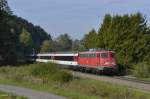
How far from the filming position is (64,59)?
7350cm

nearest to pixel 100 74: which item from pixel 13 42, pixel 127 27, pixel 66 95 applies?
pixel 127 27

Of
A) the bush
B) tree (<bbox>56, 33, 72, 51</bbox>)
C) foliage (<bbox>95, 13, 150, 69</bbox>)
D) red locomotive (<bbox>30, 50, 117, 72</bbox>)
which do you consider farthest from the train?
tree (<bbox>56, 33, 72, 51</bbox>)

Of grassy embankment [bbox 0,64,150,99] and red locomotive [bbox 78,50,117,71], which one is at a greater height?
red locomotive [bbox 78,50,117,71]

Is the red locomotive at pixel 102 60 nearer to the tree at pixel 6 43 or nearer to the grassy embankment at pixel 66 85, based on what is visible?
the grassy embankment at pixel 66 85

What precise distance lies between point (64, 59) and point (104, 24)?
806 cm

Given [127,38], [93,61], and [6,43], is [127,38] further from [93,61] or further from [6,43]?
[6,43]

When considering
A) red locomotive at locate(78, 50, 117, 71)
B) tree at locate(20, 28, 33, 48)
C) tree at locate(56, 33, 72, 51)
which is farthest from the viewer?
tree at locate(56, 33, 72, 51)

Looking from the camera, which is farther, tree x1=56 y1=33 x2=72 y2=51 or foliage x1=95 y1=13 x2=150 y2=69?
tree x1=56 y1=33 x2=72 y2=51

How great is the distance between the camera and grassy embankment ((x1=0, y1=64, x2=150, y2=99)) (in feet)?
92.6

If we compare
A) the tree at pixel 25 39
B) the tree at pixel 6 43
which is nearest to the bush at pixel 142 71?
the tree at pixel 6 43

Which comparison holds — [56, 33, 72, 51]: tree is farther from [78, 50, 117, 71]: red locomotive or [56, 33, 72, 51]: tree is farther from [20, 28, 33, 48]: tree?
[78, 50, 117, 71]: red locomotive

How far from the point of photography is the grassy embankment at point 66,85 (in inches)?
1112

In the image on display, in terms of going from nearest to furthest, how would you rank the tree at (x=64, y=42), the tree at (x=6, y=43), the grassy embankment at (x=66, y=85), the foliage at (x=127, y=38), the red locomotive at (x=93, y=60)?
the grassy embankment at (x=66, y=85) → the red locomotive at (x=93, y=60) → the foliage at (x=127, y=38) → the tree at (x=6, y=43) → the tree at (x=64, y=42)

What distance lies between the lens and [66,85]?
34.0m
